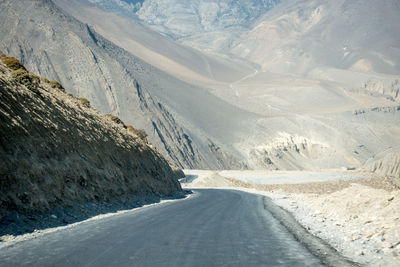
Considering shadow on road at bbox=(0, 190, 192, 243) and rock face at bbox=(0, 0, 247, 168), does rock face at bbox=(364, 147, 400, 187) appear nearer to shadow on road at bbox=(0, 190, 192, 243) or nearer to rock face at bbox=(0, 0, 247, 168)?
rock face at bbox=(0, 0, 247, 168)

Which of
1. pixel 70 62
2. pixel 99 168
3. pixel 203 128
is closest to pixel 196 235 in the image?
pixel 99 168

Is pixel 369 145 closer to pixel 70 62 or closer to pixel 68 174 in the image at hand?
pixel 70 62

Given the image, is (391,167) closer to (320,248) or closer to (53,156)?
(53,156)

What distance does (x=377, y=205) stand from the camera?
12562mm

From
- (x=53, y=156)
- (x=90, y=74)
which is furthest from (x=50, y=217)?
(x=90, y=74)

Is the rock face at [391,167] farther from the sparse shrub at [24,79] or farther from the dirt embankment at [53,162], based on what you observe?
the sparse shrub at [24,79]

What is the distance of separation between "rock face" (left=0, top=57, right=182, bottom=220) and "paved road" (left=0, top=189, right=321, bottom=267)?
6.54 feet

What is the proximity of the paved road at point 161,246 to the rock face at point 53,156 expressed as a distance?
1994 millimetres

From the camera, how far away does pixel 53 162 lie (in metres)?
13.8

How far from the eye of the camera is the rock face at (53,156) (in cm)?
1130

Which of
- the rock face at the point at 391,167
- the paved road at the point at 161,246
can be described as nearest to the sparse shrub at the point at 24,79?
the paved road at the point at 161,246

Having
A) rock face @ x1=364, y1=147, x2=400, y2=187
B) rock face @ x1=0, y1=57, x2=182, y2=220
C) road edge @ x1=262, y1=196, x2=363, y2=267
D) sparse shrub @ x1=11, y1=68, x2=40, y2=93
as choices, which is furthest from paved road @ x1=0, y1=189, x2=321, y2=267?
rock face @ x1=364, y1=147, x2=400, y2=187

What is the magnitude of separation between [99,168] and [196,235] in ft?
30.6

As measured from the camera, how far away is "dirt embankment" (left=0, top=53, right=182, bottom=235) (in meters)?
11.0
